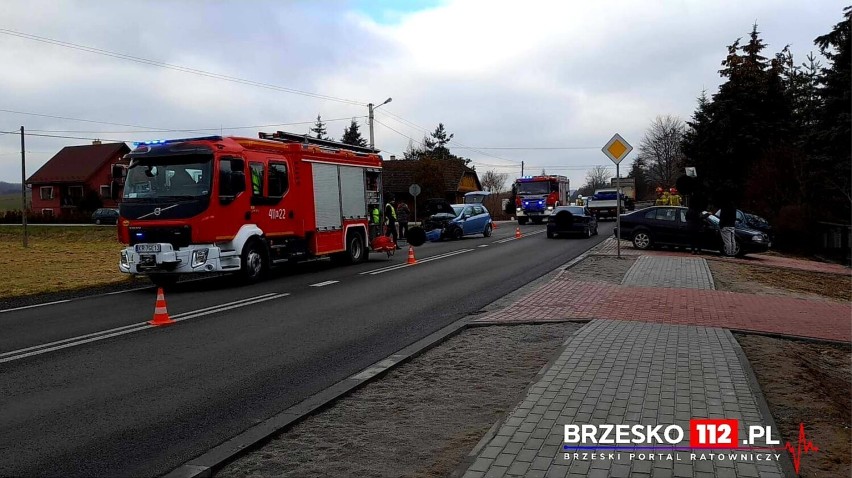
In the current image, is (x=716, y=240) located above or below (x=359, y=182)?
below

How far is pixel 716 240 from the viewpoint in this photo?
23.2 metres

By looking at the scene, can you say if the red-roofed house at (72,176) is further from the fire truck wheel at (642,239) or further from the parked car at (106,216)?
the fire truck wheel at (642,239)

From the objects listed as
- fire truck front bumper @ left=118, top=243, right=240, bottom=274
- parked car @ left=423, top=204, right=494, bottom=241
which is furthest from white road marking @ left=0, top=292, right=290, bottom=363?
parked car @ left=423, top=204, right=494, bottom=241

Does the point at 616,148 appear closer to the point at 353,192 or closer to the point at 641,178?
the point at 353,192

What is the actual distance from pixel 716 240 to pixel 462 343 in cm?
1742

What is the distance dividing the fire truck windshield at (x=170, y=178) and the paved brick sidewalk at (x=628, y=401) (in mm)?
8676

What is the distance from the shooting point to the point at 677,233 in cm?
2311

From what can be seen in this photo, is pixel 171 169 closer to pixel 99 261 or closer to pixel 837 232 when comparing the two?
pixel 99 261

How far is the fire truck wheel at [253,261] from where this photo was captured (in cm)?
1478

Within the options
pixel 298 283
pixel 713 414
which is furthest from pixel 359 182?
pixel 713 414

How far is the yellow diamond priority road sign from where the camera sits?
18625mm

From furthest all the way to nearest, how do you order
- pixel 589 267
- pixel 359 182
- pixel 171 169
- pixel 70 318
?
pixel 359 182 < pixel 589 267 < pixel 171 169 < pixel 70 318

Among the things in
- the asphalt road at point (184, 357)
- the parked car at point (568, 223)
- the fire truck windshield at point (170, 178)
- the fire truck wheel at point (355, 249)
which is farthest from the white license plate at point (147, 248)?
the parked car at point (568, 223)

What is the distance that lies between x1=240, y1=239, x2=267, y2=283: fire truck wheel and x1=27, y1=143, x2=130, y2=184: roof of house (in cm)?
6813
